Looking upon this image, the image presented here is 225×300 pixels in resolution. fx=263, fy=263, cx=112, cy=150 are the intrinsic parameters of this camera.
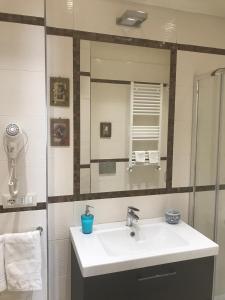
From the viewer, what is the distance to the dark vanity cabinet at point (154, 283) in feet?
4.57

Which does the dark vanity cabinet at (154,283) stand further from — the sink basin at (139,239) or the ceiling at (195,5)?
the ceiling at (195,5)

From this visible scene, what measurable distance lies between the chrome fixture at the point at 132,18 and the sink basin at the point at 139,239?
1411 mm

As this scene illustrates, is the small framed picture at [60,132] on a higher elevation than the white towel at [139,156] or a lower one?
higher

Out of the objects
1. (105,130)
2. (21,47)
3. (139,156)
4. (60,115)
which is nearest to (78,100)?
(60,115)

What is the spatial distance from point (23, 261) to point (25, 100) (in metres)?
0.96

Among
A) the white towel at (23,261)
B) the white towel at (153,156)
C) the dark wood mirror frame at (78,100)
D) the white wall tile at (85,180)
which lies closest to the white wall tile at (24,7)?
the dark wood mirror frame at (78,100)

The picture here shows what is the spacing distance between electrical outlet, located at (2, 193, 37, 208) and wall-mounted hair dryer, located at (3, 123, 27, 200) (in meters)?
0.03

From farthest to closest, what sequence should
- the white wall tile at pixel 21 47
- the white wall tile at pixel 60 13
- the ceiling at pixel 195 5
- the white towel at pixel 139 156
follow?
the white towel at pixel 139 156, the ceiling at pixel 195 5, the white wall tile at pixel 60 13, the white wall tile at pixel 21 47

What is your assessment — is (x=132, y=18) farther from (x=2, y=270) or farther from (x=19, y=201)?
(x=2, y=270)

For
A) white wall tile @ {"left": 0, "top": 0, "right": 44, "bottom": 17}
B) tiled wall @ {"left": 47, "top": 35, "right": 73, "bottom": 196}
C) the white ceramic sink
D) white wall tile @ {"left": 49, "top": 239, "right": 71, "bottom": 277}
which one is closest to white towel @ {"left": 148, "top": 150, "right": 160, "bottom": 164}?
the white ceramic sink

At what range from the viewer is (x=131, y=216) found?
1.85 m

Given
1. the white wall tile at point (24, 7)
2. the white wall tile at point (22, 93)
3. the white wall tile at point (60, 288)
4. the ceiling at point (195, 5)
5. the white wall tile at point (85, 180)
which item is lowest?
the white wall tile at point (60, 288)

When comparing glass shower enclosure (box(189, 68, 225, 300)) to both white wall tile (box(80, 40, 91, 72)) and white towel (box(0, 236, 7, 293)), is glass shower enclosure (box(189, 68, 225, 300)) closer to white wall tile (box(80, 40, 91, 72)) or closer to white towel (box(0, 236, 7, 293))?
white wall tile (box(80, 40, 91, 72))

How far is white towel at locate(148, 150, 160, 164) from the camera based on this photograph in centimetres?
199
